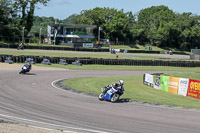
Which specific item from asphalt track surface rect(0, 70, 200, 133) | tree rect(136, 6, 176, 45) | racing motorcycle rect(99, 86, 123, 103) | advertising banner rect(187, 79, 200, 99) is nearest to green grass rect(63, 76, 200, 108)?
advertising banner rect(187, 79, 200, 99)

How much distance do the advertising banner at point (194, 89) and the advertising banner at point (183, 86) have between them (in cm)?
37

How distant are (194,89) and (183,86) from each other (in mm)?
1227

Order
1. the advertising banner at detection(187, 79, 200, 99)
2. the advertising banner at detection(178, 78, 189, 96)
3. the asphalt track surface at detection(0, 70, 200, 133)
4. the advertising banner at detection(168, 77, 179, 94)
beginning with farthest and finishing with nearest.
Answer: the advertising banner at detection(168, 77, 179, 94), the advertising banner at detection(178, 78, 189, 96), the advertising banner at detection(187, 79, 200, 99), the asphalt track surface at detection(0, 70, 200, 133)

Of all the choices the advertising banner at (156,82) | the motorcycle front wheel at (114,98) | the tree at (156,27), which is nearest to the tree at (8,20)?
the tree at (156,27)

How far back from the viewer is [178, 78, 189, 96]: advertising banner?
24.7 m

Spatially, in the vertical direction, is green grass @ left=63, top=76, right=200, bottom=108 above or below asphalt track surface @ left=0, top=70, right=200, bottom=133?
below

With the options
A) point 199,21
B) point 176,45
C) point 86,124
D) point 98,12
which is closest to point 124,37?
point 98,12

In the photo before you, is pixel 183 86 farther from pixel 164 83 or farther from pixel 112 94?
pixel 112 94

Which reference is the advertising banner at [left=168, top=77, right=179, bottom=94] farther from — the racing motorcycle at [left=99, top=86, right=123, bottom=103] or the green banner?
the racing motorcycle at [left=99, top=86, right=123, bottom=103]

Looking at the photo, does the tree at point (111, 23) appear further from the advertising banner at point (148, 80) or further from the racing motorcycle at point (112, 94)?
the racing motorcycle at point (112, 94)

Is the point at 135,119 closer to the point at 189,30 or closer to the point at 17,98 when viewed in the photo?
the point at 17,98

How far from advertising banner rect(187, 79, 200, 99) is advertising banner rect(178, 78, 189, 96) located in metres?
0.37

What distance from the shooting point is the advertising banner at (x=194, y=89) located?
77.5 ft

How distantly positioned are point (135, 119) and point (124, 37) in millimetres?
100981
